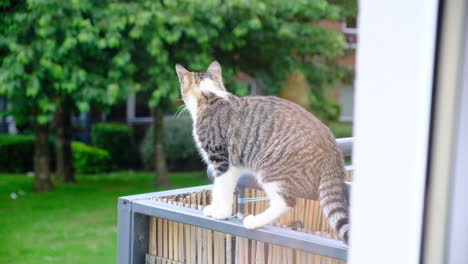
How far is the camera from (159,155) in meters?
4.18

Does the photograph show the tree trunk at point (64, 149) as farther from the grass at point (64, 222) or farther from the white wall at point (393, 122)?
the white wall at point (393, 122)

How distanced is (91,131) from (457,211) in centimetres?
512

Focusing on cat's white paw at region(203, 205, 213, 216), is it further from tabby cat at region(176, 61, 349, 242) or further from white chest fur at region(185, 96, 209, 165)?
white chest fur at region(185, 96, 209, 165)

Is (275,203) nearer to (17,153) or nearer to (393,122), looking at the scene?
(393,122)

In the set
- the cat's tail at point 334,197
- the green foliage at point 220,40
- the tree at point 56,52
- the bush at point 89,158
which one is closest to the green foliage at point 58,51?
the tree at point 56,52

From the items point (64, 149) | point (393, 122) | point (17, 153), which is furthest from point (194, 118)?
point (17, 153)

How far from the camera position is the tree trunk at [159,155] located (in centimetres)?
383

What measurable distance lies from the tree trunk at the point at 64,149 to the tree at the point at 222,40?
4.66 feet

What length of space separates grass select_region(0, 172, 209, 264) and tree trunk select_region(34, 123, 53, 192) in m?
0.08

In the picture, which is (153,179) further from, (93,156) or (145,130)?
(145,130)

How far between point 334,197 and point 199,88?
0.42 m

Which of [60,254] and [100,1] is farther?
[100,1]

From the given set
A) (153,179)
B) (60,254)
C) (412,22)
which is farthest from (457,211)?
(153,179)

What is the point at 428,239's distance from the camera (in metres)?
0.49
